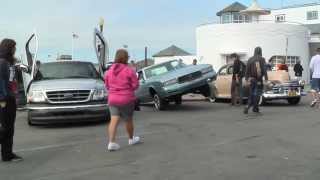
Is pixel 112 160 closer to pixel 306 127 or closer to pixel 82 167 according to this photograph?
pixel 82 167

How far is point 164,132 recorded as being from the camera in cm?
1278

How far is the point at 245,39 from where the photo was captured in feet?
152

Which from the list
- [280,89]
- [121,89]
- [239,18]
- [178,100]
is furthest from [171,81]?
[239,18]

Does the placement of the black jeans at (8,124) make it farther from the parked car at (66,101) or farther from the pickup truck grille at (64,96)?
the pickup truck grille at (64,96)

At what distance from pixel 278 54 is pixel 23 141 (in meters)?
36.1

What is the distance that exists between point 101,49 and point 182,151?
717 centimetres

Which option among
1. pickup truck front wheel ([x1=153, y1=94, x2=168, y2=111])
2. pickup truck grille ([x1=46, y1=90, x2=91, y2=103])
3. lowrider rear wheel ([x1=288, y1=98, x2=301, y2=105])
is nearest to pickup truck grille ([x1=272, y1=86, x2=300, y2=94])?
lowrider rear wheel ([x1=288, y1=98, x2=301, y2=105])

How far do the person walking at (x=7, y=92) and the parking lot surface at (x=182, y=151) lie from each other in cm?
34

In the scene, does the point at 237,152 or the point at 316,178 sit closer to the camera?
Result: the point at 316,178

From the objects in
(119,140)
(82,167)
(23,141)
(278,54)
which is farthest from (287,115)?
(278,54)

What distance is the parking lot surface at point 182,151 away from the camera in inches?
329

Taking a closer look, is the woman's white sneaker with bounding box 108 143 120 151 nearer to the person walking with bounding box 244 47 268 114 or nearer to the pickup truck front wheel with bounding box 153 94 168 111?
the person walking with bounding box 244 47 268 114

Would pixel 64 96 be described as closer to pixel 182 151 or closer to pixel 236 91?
pixel 182 151

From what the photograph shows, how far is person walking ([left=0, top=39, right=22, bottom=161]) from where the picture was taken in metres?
9.45
